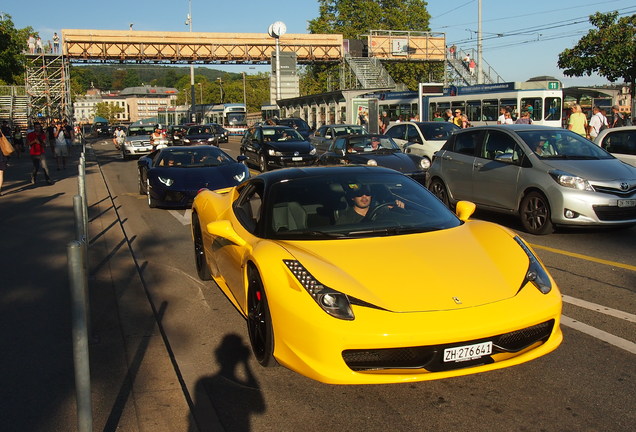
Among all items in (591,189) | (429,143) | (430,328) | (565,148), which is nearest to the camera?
(430,328)

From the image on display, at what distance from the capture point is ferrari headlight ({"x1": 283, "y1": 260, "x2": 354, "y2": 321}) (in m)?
3.72

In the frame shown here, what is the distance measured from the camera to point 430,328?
3.59m

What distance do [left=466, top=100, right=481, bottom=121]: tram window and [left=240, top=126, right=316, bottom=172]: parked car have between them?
9850 mm

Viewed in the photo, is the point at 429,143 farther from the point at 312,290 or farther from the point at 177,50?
the point at 177,50

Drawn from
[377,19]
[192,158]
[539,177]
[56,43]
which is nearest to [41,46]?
[56,43]

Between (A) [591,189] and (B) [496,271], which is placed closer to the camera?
(B) [496,271]

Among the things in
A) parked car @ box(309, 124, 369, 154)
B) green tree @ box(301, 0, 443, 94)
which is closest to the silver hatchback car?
parked car @ box(309, 124, 369, 154)

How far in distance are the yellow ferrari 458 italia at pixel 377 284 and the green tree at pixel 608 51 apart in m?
27.0

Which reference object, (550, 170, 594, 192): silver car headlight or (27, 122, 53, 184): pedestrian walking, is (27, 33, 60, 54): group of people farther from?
(550, 170, 594, 192): silver car headlight

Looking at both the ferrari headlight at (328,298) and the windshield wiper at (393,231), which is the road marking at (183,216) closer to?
the windshield wiper at (393,231)

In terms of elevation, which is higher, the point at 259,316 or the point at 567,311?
the point at 259,316

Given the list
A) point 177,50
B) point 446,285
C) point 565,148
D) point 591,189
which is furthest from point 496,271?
point 177,50

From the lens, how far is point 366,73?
2376 inches

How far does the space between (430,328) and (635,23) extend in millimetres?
29563
